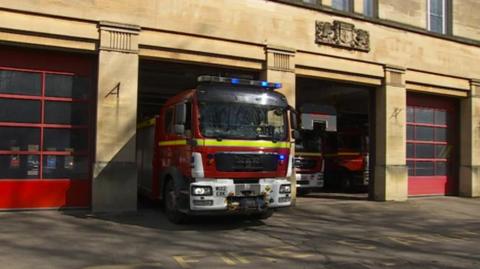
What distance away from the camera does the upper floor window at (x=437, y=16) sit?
20.3 metres

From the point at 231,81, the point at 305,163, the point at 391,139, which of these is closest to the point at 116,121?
the point at 231,81

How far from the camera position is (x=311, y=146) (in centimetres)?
2070

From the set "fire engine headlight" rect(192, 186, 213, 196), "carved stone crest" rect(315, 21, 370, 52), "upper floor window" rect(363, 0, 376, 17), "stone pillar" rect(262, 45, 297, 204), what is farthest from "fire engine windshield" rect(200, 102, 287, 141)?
"upper floor window" rect(363, 0, 376, 17)

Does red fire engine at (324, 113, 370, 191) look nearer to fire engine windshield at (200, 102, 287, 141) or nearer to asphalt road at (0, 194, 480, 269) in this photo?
asphalt road at (0, 194, 480, 269)

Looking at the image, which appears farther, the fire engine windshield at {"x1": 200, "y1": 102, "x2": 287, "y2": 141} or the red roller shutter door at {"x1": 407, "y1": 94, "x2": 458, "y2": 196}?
the red roller shutter door at {"x1": 407, "y1": 94, "x2": 458, "y2": 196}

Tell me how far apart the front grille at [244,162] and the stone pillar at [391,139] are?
8.03 meters

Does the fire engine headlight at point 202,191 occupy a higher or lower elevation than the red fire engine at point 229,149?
lower

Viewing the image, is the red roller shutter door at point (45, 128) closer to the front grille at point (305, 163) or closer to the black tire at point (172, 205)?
the black tire at point (172, 205)

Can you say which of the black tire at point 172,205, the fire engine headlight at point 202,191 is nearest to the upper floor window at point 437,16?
the black tire at point 172,205

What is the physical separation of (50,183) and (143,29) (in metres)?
4.60

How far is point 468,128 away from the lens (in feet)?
68.2

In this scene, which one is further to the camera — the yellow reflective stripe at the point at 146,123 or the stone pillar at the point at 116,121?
the yellow reflective stripe at the point at 146,123

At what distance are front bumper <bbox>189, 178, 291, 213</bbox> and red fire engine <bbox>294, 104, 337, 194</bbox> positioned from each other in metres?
8.35

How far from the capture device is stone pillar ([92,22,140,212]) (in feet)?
43.8
